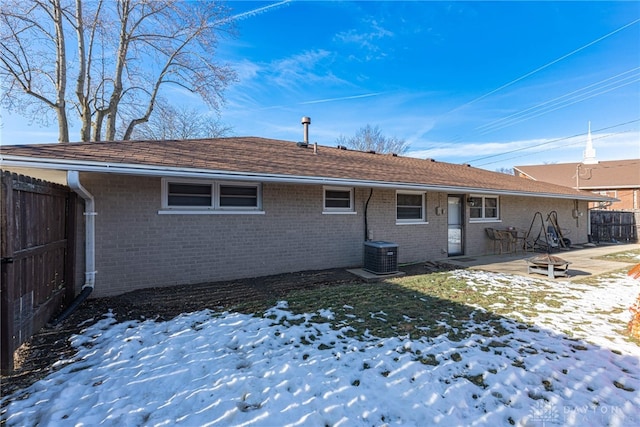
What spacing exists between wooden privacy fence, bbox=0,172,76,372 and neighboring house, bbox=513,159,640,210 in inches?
1192

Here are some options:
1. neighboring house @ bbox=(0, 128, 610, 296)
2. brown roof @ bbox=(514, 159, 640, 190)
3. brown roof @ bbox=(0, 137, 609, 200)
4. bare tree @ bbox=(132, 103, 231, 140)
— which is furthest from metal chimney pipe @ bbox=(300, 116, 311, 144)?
brown roof @ bbox=(514, 159, 640, 190)

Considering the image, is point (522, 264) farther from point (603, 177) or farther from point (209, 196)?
point (603, 177)

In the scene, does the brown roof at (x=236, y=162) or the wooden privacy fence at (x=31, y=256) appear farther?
the brown roof at (x=236, y=162)

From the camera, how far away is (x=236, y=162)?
6.92m

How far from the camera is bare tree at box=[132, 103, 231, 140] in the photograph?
19.2 meters

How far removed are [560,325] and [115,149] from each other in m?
8.22

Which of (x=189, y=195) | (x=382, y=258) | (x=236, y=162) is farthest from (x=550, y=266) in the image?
(x=189, y=195)

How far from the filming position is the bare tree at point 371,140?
33688 mm

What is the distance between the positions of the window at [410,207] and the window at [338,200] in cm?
178

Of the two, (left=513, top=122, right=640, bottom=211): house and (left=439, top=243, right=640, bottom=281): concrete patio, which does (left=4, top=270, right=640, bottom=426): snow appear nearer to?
(left=439, top=243, right=640, bottom=281): concrete patio

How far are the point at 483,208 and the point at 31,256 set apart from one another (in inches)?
482

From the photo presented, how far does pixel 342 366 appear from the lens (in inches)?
120

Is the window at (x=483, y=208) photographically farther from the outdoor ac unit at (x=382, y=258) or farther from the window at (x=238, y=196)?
the window at (x=238, y=196)

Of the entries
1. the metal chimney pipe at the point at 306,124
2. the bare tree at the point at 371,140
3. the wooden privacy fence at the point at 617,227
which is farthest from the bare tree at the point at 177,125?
the wooden privacy fence at the point at 617,227
